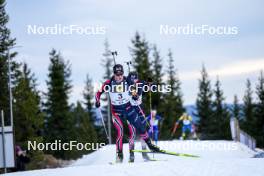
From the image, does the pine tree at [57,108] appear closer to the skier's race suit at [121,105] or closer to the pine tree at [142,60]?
the pine tree at [142,60]

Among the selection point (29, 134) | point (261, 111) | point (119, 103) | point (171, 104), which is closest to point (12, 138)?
point (119, 103)

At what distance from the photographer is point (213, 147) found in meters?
23.8

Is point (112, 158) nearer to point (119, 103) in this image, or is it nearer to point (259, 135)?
point (119, 103)

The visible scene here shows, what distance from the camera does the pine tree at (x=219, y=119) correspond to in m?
71.5

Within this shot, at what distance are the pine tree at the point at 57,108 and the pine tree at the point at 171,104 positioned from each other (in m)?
9.94

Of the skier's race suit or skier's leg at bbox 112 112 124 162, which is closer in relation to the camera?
the skier's race suit

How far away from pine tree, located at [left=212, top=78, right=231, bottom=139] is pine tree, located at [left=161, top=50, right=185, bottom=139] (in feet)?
15.8

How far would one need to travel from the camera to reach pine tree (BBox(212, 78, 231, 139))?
7150 centimetres

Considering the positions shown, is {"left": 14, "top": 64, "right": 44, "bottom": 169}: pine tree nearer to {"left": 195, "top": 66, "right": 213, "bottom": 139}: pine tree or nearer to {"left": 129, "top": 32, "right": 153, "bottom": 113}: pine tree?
{"left": 129, "top": 32, "right": 153, "bottom": 113}: pine tree

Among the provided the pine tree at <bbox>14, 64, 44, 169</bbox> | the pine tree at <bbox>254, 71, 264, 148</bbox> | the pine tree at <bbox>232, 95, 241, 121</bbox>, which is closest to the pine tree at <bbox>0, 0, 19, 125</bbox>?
the pine tree at <bbox>14, 64, 44, 169</bbox>

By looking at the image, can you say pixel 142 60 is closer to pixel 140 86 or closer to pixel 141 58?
pixel 141 58

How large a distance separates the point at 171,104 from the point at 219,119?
44.2 ft

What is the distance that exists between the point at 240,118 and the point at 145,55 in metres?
34.8

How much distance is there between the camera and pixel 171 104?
201ft
